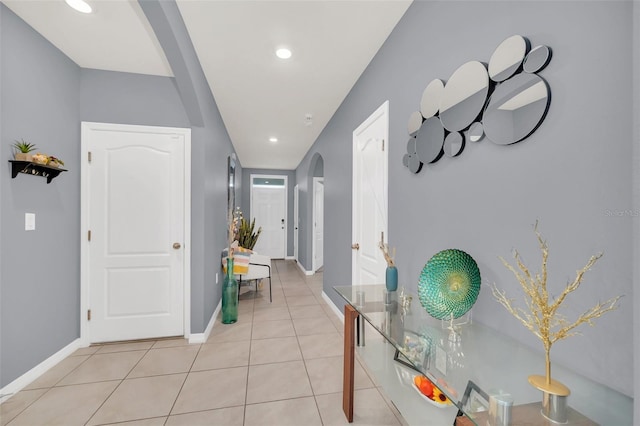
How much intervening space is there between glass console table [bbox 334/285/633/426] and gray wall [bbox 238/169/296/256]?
6.49 m

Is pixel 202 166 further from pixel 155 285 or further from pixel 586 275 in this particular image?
pixel 586 275

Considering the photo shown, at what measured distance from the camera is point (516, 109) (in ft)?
3.50

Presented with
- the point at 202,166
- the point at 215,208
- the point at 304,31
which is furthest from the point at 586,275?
the point at 215,208

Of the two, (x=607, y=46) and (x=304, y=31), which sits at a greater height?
(x=304, y=31)

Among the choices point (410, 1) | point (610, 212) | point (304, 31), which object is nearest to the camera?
point (610, 212)

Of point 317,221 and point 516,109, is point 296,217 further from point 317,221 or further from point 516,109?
point 516,109

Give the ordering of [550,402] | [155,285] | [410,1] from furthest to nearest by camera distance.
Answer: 1. [155,285]
2. [410,1]
3. [550,402]

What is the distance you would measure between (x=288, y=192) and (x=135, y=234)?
5.32 metres

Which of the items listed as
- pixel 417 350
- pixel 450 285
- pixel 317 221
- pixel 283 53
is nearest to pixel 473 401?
pixel 417 350

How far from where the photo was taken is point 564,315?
92 centimetres

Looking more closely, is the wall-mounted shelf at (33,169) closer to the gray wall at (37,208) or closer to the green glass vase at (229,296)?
the gray wall at (37,208)

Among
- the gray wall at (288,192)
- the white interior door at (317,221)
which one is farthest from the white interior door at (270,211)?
the white interior door at (317,221)

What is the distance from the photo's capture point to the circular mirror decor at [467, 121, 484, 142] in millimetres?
1248

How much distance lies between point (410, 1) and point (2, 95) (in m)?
2.74
